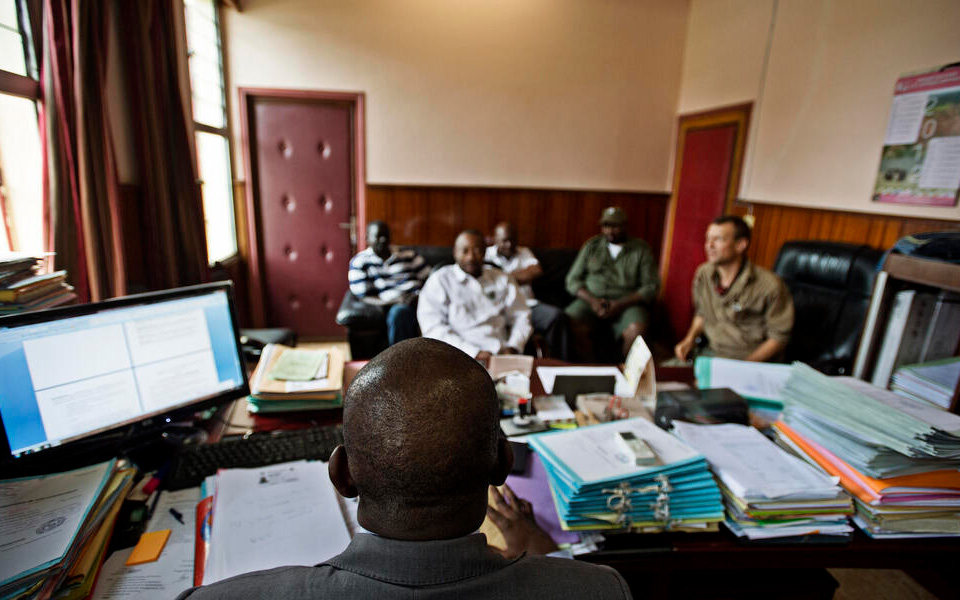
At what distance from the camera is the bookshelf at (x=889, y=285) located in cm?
142

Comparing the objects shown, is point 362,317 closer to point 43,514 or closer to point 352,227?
point 352,227

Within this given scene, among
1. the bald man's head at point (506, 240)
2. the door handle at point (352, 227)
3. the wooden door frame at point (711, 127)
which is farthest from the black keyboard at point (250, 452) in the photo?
the wooden door frame at point (711, 127)

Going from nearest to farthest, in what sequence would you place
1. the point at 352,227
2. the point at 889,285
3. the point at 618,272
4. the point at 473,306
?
the point at 889,285, the point at 473,306, the point at 618,272, the point at 352,227

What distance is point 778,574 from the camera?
117cm

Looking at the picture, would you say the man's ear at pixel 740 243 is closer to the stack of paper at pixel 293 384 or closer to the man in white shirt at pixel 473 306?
the man in white shirt at pixel 473 306

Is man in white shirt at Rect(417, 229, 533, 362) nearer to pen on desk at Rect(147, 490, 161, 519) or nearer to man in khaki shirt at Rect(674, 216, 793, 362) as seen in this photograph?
man in khaki shirt at Rect(674, 216, 793, 362)

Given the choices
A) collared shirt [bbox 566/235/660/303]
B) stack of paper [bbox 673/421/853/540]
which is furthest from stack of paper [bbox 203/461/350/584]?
collared shirt [bbox 566/235/660/303]

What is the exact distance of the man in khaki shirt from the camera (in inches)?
89.5

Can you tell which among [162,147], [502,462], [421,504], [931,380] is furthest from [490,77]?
[421,504]

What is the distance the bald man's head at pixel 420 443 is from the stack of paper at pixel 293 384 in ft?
2.80

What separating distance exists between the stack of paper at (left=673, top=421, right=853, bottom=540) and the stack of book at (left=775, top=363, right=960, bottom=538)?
49mm

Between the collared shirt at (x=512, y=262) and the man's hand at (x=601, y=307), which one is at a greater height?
the collared shirt at (x=512, y=262)

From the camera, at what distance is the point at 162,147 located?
2.44 metres

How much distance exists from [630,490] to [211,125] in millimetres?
→ 3950
